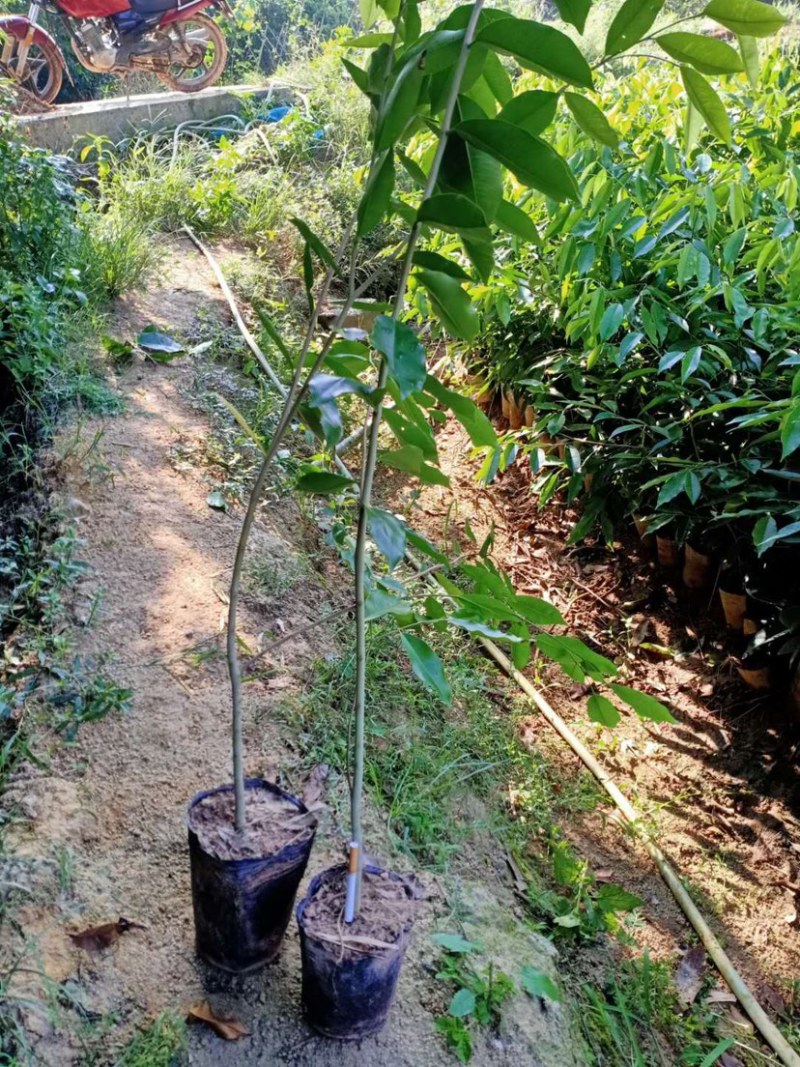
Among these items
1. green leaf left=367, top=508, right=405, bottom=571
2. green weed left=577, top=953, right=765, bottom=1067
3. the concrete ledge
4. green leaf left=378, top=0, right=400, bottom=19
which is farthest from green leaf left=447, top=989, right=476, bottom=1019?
the concrete ledge

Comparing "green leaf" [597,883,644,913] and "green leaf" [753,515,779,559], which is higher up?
"green leaf" [753,515,779,559]

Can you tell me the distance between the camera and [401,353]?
0.91m

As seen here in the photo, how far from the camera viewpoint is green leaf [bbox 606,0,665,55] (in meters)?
0.97

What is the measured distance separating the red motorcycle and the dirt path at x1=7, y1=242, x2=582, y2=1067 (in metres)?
5.41

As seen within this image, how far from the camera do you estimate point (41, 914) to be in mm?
1586

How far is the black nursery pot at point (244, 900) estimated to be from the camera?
4.53 feet

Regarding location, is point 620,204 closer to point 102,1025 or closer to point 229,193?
point 102,1025

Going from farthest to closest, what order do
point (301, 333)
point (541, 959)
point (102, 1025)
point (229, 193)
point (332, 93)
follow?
point (332, 93)
point (229, 193)
point (301, 333)
point (541, 959)
point (102, 1025)

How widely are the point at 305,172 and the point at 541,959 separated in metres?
4.91

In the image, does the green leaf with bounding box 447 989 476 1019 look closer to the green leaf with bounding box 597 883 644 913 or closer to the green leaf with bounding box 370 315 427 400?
the green leaf with bounding box 597 883 644 913

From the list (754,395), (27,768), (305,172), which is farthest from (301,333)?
(27,768)

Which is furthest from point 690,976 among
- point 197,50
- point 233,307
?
point 197,50

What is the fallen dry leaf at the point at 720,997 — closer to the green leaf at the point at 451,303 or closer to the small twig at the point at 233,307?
the green leaf at the point at 451,303

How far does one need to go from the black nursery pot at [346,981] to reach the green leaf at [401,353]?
90 cm
